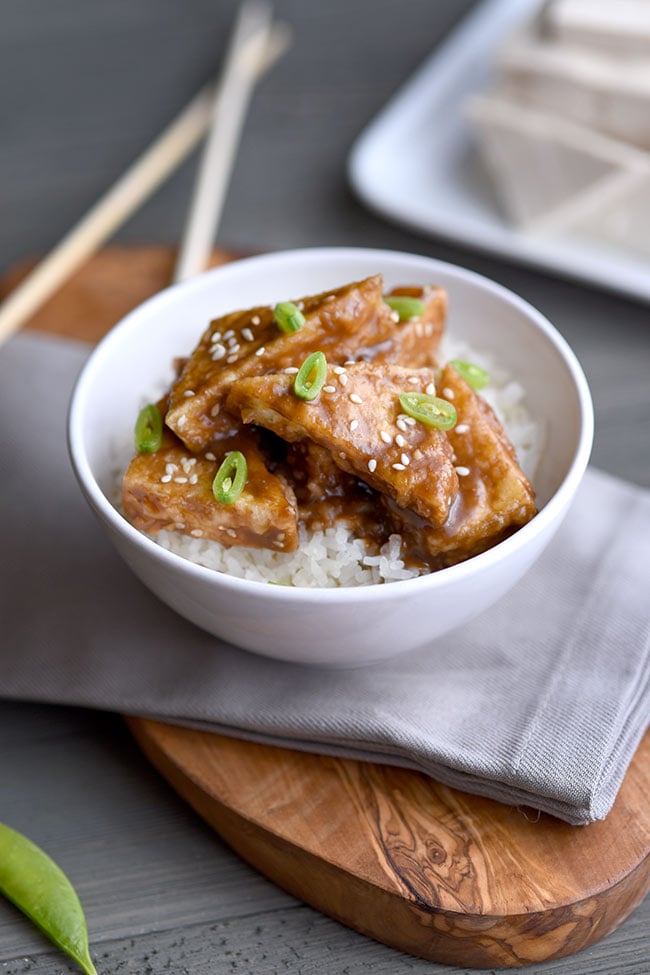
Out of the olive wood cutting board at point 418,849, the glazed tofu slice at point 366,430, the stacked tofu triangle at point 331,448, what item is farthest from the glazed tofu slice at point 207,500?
the olive wood cutting board at point 418,849

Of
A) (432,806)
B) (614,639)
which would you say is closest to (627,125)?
(614,639)

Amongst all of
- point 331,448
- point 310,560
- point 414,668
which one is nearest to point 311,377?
point 331,448

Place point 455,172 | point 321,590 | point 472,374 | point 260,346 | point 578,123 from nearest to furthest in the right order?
point 321,590, point 260,346, point 472,374, point 578,123, point 455,172

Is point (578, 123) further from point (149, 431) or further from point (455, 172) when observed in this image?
point (149, 431)

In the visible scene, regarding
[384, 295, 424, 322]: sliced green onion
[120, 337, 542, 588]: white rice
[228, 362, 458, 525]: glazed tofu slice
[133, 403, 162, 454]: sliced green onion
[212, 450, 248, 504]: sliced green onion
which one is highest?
[384, 295, 424, 322]: sliced green onion

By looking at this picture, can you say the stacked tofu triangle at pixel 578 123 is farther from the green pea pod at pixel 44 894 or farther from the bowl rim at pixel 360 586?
the green pea pod at pixel 44 894

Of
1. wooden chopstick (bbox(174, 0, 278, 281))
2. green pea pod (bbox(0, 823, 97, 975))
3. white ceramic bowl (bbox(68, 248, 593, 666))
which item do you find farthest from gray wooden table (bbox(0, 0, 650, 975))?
white ceramic bowl (bbox(68, 248, 593, 666))

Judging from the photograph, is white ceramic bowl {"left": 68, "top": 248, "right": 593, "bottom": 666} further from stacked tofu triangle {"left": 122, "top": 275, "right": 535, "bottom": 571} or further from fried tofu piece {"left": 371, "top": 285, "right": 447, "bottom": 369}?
fried tofu piece {"left": 371, "top": 285, "right": 447, "bottom": 369}

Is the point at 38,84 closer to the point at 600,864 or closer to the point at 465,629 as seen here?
the point at 465,629
